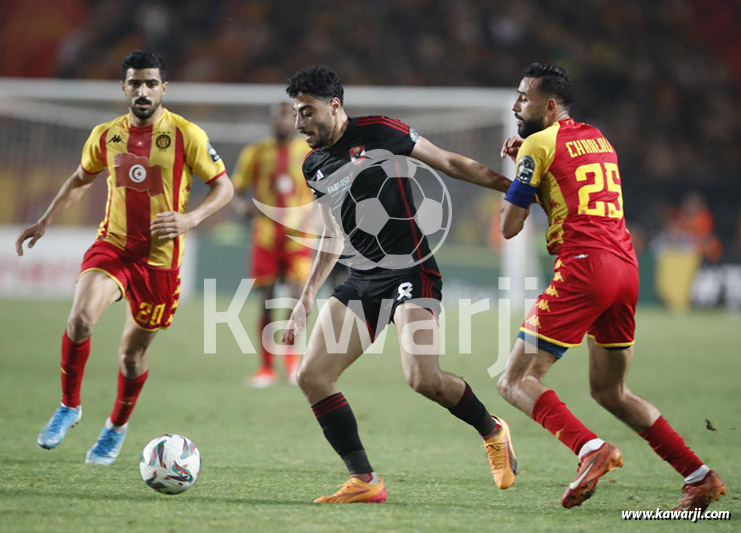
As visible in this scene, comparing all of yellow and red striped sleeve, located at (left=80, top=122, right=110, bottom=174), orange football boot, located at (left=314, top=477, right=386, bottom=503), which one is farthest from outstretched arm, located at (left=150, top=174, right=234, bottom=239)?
orange football boot, located at (left=314, top=477, right=386, bottom=503)

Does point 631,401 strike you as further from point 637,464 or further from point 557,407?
point 637,464

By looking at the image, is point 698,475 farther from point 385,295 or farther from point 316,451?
point 316,451

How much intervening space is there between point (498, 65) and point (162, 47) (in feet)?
26.2

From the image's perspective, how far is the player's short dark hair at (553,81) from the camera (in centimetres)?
488

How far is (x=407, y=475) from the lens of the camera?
556 cm

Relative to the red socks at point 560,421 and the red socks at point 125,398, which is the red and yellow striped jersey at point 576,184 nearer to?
the red socks at point 560,421

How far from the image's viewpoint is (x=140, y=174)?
5.93 meters

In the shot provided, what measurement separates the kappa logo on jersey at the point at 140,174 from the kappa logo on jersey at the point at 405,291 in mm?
1750

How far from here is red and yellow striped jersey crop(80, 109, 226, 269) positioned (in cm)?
592

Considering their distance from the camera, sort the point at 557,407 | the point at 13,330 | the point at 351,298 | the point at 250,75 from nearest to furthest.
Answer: the point at 557,407, the point at 351,298, the point at 13,330, the point at 250,75

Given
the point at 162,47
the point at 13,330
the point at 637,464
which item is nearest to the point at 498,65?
the point at 162,47

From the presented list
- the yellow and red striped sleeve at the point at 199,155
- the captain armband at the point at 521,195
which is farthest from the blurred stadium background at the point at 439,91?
the captain armband at the point at 521,195

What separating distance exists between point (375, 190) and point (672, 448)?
1.93m

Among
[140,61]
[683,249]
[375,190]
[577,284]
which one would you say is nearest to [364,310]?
[375,190]
